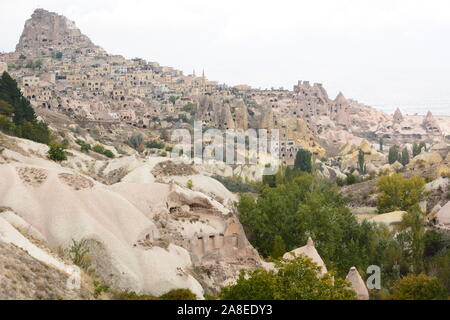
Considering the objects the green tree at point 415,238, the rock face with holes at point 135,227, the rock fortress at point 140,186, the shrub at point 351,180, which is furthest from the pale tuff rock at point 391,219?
the shrub at point 351,180

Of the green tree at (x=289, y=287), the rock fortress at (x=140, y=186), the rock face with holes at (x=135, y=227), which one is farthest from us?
the rock face with holes at (x=135, y=227)

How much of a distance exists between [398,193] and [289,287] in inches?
1345

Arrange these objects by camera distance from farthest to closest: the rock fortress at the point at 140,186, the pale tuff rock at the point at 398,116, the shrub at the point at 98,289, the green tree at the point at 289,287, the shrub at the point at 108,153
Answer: the pale tuff rock at the point at 398,116 → the shrub at the point at 108,153 → the rock fortress at the point at 140,186 → the green tree at the point at 289,287 → the shrub at the point at 98,289

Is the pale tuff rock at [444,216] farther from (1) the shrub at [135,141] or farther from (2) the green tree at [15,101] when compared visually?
(1) the shrub at [135,141]

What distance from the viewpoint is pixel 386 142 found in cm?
13525

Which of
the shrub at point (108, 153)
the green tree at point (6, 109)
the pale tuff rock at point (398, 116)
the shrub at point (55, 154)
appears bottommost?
the shrub at point (108, 153)

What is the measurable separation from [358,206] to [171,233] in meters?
30.2

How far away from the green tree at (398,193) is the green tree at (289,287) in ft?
104

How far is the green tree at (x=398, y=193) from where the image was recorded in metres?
48.6

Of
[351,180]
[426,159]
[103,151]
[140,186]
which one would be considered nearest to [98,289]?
[140,186]

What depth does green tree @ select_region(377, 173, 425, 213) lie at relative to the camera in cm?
4859

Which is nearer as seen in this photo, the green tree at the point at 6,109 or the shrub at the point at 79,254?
the shrub at the point at 79,254

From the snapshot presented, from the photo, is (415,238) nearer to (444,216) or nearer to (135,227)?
(444,216)
